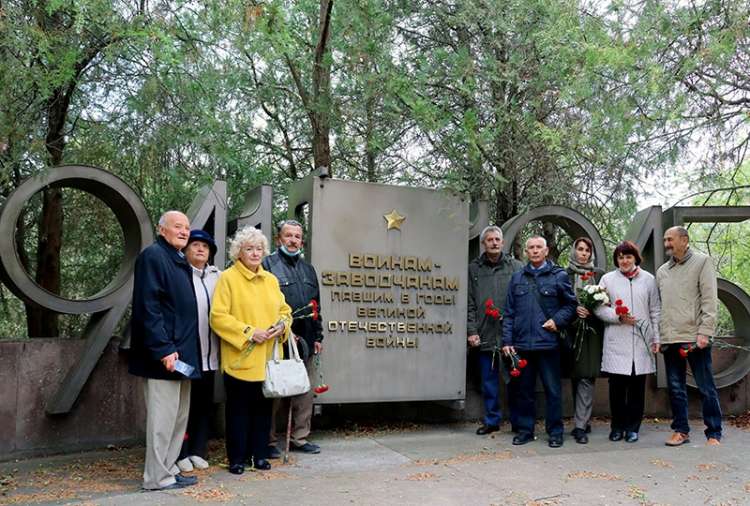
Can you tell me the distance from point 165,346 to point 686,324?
13.9 feet

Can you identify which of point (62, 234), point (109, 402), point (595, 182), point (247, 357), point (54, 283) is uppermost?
point (595, 182)

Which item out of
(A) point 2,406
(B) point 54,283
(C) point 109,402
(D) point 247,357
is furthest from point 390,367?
(B) point 54,283

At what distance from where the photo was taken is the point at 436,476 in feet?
16.1

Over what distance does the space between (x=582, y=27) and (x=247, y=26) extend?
2.80m

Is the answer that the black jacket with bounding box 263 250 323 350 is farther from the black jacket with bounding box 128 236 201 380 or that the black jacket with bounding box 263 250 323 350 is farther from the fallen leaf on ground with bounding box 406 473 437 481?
the fallen leaf on ground with bounding box 406 473 437 481

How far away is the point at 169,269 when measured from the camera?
470 centimetres

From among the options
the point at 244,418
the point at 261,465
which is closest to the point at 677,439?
the point at 261,465

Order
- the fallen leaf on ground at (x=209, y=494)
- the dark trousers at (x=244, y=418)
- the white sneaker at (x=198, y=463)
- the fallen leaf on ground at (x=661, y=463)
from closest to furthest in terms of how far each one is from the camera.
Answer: the fallen leaf on ground at (x=209, y=494)
the dark trousers at (x=244, y=418)
the white sneaker at (x=198, y=463)
the fallen leaf on ground at (x=661, y=463)

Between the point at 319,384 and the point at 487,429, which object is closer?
the point at 319,384

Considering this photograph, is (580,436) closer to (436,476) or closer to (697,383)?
(697,383)

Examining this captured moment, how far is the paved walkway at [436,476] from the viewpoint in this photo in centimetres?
440

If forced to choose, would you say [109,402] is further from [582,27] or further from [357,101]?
[582,27]

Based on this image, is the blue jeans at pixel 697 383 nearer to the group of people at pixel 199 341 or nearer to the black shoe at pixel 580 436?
the black shoe at pixel 580 436

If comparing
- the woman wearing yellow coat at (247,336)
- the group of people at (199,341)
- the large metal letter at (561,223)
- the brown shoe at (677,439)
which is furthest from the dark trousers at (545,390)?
the woman wearing yellow coat at (247,336)
